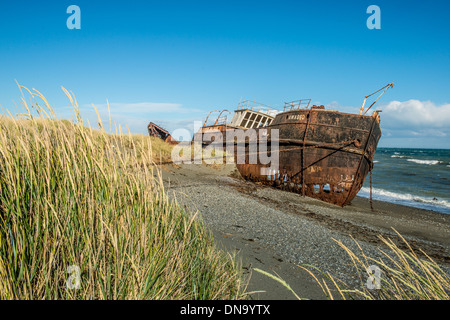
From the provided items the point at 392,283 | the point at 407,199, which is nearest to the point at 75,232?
the point at 392,283

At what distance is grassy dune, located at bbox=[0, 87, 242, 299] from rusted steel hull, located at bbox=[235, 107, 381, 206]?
979 cm

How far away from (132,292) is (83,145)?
136 cm

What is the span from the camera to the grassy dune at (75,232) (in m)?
1.94

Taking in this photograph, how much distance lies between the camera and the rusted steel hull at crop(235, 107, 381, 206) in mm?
11031

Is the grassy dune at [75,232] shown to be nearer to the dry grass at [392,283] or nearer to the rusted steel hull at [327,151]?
the dry grass at [392,283]

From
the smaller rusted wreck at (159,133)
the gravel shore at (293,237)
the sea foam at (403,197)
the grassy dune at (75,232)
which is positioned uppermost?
the smaller rusted wreck at (159,133)

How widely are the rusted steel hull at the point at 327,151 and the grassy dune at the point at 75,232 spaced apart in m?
9.79

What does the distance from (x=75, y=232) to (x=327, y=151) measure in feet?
35.3

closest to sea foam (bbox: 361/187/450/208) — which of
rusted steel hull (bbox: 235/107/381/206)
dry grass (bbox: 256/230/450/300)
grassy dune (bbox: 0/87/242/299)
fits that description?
rusted steel hull (bbox: 235/107/381/206)

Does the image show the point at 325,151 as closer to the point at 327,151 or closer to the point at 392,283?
the point at 327,151

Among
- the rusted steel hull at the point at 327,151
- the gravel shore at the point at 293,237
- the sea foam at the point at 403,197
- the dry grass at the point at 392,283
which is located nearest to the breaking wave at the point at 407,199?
the sea foam at the point at 403,197
